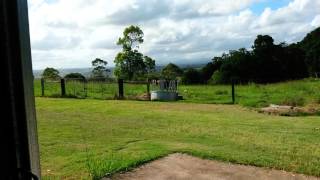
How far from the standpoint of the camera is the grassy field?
57.4ft

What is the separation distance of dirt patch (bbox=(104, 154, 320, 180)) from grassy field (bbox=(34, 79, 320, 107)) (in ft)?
32.4

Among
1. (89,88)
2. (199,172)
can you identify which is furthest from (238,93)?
(199,172)

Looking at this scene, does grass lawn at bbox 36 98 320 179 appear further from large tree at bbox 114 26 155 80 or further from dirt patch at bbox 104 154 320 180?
large tree at bbox 114 26 155 80

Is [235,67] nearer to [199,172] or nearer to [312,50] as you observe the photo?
[312,50]

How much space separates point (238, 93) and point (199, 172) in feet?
52.0

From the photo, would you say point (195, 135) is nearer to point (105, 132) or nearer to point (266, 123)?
point (105, 132)

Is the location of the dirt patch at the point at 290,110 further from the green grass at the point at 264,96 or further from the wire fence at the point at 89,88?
the wire fence at the point at 89,88

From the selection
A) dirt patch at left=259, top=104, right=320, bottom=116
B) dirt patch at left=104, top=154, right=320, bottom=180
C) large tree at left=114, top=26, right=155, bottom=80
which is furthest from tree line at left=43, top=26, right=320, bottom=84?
dirt patch at left=104, top=154, right=320, bottom=180

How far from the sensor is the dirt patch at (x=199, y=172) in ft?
21.1

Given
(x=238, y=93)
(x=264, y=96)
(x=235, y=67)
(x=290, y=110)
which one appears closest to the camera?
(x=290, y=110)

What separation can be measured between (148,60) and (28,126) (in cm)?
2982

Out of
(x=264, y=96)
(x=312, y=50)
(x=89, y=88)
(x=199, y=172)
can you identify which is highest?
(x=312, y=50)

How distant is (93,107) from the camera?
16.8 metres

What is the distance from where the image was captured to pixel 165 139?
948 cm
